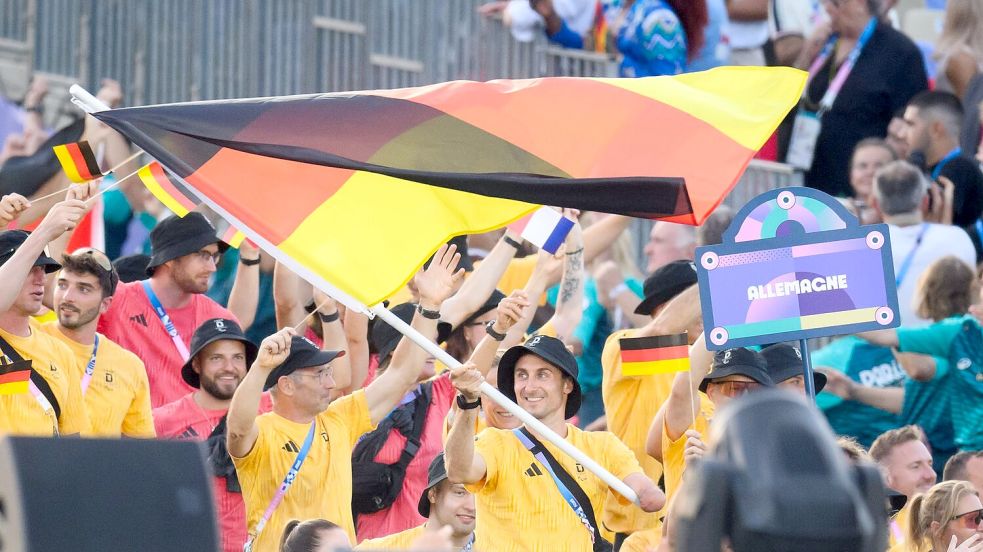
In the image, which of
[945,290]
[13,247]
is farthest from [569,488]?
[945,290]

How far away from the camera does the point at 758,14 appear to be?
45.9 ft

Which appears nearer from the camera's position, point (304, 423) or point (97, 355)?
point (304, 423)

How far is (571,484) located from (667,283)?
1.66 metres

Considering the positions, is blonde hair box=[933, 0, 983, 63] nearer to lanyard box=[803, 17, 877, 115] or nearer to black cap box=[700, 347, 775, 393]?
lanyard box=[803, 17, 877, 115]

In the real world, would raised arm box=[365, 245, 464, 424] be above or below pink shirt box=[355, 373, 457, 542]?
above

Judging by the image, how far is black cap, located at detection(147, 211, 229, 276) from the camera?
9.42 m

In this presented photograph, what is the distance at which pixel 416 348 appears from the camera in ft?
27.8

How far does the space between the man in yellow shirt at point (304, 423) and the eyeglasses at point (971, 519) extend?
248 cm

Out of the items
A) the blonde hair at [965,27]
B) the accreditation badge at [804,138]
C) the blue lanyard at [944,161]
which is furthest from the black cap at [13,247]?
the blonde hair at [965,27]

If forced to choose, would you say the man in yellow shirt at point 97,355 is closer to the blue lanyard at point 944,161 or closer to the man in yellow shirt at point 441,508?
the man in yellow shirt at point 441,508

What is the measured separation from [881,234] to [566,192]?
1226 millimetres

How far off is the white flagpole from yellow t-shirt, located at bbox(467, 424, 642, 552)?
0.12 metres

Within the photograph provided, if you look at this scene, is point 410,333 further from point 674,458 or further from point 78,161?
point 78,161

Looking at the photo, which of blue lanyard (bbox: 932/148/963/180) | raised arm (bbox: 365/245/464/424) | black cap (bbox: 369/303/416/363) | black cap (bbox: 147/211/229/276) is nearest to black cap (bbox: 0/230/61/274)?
black cap (bbox: 147/211/229/276)
